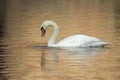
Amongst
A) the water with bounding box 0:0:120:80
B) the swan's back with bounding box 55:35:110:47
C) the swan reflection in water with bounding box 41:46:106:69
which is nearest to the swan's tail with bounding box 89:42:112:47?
the swan's back with bounding box 55:35:110:47

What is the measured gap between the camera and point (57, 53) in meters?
21.8

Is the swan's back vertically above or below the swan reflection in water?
above

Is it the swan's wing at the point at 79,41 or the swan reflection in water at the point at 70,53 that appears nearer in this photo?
the swan reflection in water at the point at 70,53

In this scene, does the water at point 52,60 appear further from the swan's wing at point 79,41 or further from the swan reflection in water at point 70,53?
the swan's wing at point 79,41

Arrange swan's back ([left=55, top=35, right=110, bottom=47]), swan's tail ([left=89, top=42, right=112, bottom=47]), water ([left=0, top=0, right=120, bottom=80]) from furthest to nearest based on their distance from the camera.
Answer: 1. swan's back ([left=55, top=35, right=110, bottom=47])
2. swan's tail ([left=89, top=42, right=112, bottom=47])
3. water ([left=0, top=0, right=120, bottom=80])

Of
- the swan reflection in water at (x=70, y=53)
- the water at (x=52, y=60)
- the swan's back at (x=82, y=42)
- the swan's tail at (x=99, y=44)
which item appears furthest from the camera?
the swan's back at (x=82, y=42)

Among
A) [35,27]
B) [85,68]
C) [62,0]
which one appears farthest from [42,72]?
[62,0]

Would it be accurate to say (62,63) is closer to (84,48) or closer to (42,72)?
(42,72)

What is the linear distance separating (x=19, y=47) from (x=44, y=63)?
3942 millimetres

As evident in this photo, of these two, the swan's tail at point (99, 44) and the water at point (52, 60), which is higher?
the swan's tail at point (99, 44)

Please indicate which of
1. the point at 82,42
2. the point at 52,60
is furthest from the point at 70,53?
the point at 82,42

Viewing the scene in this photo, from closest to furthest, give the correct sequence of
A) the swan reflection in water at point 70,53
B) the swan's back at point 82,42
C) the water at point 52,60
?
1. the water at point 52,60
2. the swan reflection in water at point 70,53
3. the swan's back at point 82,42

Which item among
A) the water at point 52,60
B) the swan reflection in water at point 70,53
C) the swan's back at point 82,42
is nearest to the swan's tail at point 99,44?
the swan's back at point 82,42

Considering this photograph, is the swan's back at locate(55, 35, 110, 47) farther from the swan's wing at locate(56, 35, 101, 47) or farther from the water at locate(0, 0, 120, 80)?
the water at locate(0, 0, 120, 80)
